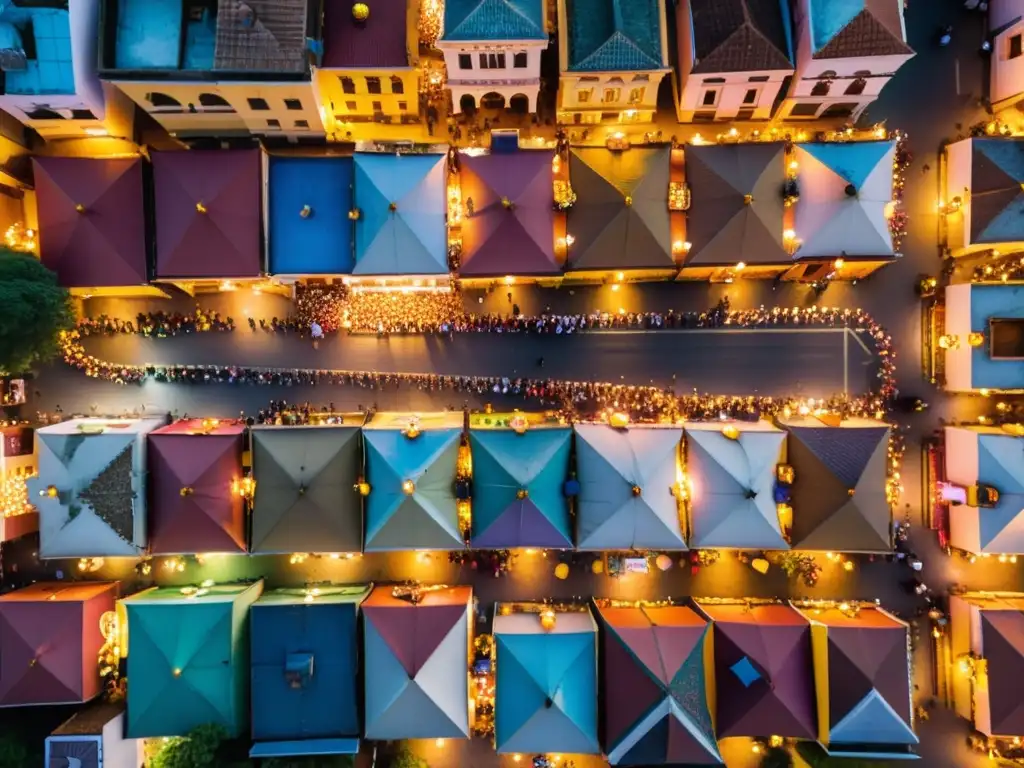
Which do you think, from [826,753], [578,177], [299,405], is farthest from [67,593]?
[826,753]

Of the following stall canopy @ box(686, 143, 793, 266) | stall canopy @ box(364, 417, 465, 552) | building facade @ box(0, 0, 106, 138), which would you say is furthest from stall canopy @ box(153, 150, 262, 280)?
stall canopy @ box(686, 143, 793, 266)

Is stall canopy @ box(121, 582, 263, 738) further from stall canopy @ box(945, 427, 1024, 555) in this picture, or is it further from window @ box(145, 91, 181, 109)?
stall canopy @ box(945, 427, 1024, 555)

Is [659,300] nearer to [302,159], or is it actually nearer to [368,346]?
[368,346]

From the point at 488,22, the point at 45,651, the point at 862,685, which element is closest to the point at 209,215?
the point at 488,22

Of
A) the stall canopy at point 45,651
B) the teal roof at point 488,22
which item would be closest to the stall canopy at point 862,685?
the teal roof at point 488,22

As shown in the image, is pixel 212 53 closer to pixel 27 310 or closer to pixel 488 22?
pixel 488 22
